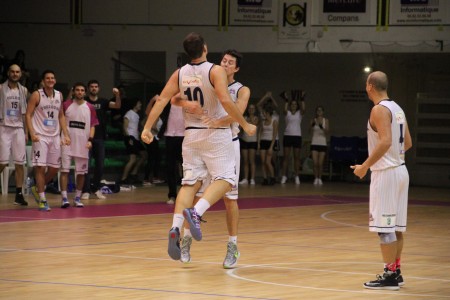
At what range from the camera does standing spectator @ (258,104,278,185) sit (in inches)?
920

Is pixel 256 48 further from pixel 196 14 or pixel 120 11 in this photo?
pixel 120 11

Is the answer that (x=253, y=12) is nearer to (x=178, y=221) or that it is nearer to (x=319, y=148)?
(x=319, y=148)

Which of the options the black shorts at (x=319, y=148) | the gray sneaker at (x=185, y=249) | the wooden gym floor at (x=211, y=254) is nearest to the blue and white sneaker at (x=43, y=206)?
the wooden gym floor at (x=211, y=254)

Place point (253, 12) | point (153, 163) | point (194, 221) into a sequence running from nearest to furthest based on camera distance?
1. point (194, 221)
2. point (153, 163)
3. point (253, 12)

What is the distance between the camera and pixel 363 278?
8609 millimetres

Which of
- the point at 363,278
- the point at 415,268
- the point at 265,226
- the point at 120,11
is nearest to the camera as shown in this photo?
the point at 363,278

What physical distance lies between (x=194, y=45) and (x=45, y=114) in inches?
265

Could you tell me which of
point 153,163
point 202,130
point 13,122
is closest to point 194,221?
point 202,130

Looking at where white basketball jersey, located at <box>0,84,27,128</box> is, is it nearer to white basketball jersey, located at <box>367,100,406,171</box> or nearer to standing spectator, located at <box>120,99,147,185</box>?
standing spectator, located at <box>120,99,147,185</box>

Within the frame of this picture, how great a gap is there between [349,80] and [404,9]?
131 inches

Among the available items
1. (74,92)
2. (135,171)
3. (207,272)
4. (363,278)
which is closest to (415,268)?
(363,278)

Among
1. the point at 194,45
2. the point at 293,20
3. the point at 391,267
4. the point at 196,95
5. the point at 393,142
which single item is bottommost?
the point at 391,267

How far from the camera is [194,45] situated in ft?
28.7

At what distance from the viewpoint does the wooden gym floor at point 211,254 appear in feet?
25.7
